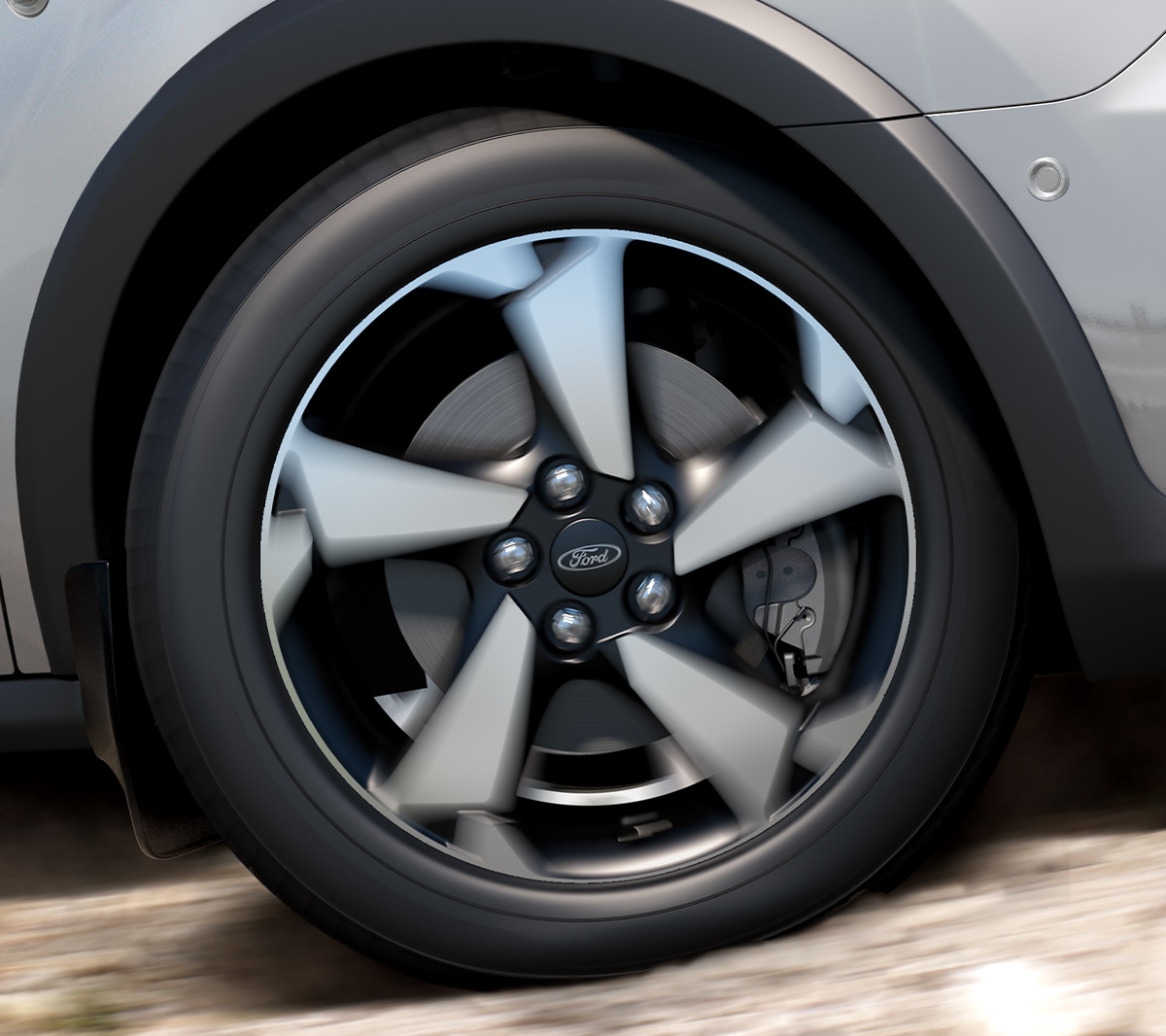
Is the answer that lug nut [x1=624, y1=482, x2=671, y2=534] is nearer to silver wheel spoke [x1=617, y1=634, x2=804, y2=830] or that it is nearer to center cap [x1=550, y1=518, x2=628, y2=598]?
center cap [x1=550, y1=518, x2=628, y2=598]

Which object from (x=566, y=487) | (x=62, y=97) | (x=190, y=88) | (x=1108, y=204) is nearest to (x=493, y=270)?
(x=566, y=487)

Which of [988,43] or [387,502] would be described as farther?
[387,502]

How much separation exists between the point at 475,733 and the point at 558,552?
8.9 inches

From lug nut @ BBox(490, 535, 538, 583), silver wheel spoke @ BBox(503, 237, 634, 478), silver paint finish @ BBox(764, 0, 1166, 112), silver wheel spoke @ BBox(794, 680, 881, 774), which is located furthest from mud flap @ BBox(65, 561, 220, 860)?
silver paint finish @ BBox(764, 0, 1166, 112)

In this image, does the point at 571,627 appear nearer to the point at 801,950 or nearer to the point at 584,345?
the point at 584,345

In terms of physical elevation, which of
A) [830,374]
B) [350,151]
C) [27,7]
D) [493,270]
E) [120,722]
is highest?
[27,7]

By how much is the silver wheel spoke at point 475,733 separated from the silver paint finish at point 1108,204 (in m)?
0.67

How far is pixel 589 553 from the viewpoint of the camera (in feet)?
4.52

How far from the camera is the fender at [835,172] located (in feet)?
4.03

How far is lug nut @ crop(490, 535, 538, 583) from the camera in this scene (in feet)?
4.54

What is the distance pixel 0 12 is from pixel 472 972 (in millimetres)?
1153

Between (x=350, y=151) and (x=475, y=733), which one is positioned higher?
(x=350, y=151)

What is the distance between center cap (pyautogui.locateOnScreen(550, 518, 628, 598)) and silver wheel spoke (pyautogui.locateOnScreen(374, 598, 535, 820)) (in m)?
0.08

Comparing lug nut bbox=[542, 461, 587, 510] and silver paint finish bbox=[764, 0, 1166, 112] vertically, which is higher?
silver paint finish bbox=[764, 0, 1166, 112]
